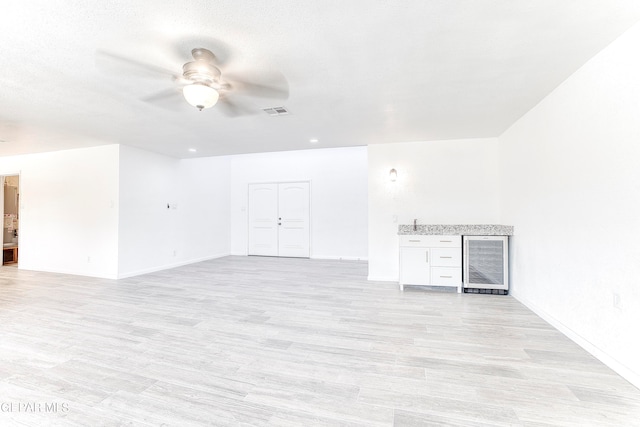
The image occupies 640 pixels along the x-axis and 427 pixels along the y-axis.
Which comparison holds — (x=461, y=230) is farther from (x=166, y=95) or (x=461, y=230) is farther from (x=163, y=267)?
(x=163, y=267)

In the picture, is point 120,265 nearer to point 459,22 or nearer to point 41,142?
point 41,142

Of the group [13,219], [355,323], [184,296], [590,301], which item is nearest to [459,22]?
[590,301]

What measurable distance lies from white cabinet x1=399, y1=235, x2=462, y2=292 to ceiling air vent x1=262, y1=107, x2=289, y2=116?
8.47ft

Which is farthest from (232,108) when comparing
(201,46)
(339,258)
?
(339,258)

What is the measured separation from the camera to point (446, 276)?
4.37 m

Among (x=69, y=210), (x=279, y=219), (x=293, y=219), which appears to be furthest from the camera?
(x=279, y=219)

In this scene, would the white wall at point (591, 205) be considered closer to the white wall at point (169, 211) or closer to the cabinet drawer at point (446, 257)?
the cabinet drawer at point (446, 257)

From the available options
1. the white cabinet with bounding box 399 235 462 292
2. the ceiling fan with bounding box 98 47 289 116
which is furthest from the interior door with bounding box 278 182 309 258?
the ceiling fan with bounding box 98 47 289 116

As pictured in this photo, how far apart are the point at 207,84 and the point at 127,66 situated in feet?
2.23

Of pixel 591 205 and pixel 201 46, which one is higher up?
pixel 201 46

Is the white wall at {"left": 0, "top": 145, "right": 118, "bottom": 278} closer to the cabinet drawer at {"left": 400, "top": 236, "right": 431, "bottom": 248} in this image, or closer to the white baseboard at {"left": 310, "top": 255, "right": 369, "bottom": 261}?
the white baseboard at {"left": 310, "top": 255, "right": 369, "bottom": 261}

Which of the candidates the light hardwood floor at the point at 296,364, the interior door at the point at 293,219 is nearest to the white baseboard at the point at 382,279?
the light hardwood floor at the point at 296,364

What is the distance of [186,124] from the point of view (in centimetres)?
396

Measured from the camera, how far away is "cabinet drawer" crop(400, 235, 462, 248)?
4344 mm
